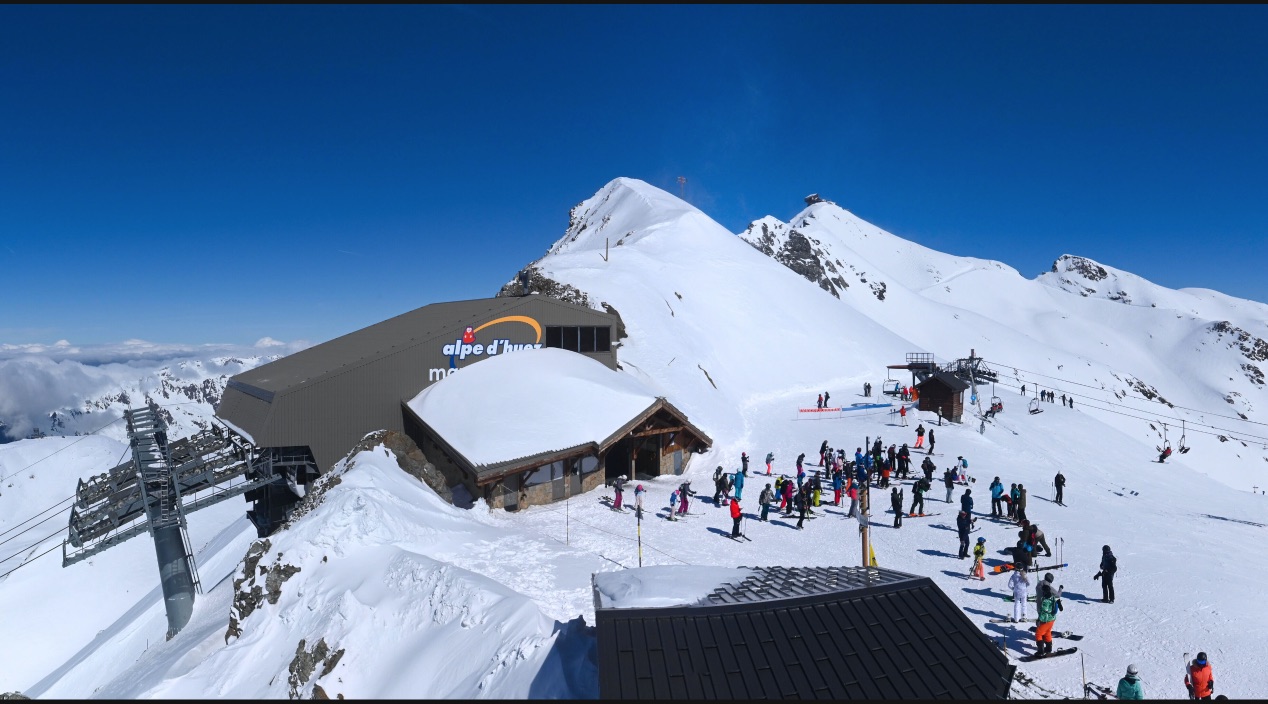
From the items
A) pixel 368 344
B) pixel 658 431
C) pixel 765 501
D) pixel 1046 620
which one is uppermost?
pixel 368 344

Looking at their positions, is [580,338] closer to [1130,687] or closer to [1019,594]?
[1019,594]

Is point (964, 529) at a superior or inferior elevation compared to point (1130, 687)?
superior

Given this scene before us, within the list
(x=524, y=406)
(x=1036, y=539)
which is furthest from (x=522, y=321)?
(x=1036, y=539)

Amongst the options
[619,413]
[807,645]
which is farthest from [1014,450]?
[807,645]

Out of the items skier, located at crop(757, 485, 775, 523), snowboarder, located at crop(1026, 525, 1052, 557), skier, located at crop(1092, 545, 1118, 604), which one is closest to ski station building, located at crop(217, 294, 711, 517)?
skier, located at crop(757, 485, 775, 523)

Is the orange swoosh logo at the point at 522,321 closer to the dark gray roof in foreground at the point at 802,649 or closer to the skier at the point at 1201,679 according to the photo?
the dark gray roof in foreground at the point at 802,649

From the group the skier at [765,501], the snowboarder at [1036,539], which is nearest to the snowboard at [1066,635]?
the snowboarder at [1036,539]

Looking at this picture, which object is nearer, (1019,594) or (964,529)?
(1019,594)
